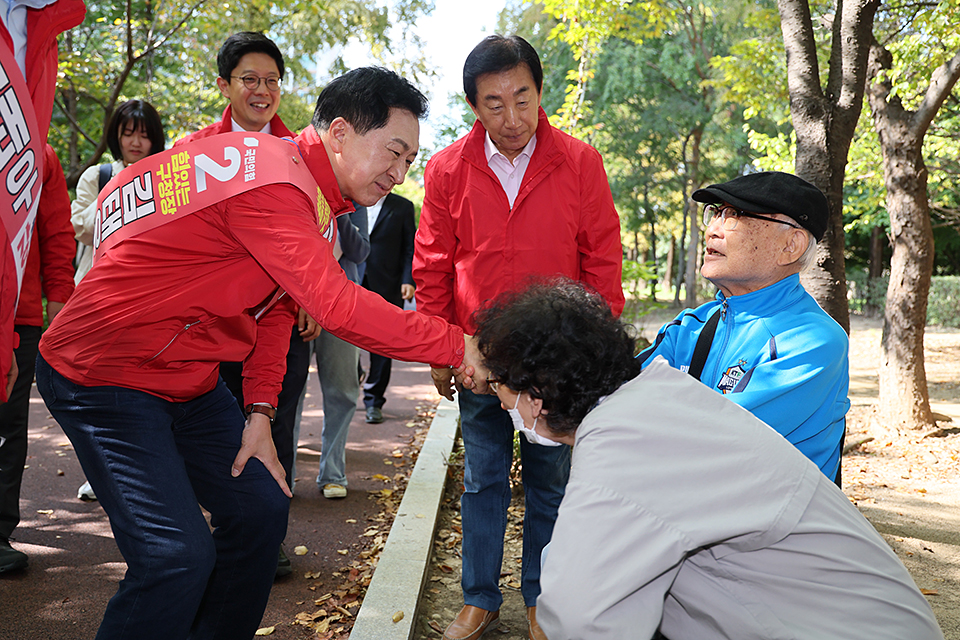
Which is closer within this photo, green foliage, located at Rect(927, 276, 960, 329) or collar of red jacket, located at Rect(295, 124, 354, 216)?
collar of red jacket, located at Rect(295, 124, 354, 216)

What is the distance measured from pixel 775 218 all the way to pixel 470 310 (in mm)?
1364

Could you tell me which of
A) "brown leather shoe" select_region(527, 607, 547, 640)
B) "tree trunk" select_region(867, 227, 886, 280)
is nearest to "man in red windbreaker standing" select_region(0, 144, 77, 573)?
"brown leather shoe" select_region(527, 607, 547, 640)

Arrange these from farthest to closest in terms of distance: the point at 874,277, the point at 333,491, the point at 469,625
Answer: the point at 874,277, the point at 333,491, the point at 469,625

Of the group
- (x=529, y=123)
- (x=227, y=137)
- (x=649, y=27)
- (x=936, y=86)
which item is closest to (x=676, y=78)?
(x=649, y=27)

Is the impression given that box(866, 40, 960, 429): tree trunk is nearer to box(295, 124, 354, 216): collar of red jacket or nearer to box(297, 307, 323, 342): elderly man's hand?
box(297, 307, 323, 342): elderly man's hand

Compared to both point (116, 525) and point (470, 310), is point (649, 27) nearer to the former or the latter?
point (470, 310)

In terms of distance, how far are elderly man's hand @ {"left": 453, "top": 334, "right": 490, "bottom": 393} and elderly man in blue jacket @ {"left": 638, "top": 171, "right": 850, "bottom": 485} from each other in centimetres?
80

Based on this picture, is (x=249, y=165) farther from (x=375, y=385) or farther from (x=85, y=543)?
(x=375, y=385)

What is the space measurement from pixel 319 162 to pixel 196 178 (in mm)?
390

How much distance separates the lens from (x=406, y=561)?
385cm

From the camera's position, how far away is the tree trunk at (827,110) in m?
5.52

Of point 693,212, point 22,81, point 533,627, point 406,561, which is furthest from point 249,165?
point 693,212

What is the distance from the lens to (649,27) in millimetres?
9641

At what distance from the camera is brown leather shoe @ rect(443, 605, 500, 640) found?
10.6ft
